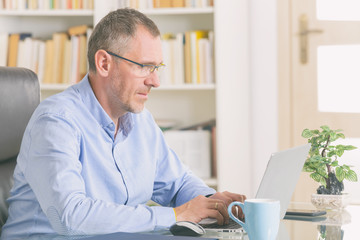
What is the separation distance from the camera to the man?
1.32m

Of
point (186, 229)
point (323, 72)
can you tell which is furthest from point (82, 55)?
point (186, 229)

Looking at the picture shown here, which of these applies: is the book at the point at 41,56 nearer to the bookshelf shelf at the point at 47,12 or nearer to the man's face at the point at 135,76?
the bookshelf shelf at the point at 47,12

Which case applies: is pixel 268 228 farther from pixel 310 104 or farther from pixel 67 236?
pixel 310 104

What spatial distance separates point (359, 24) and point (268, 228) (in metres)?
2.39

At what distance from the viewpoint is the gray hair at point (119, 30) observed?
1563mm

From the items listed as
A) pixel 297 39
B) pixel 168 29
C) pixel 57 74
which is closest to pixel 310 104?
pixel 297 39

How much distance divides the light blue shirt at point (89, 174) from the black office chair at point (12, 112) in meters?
0.12

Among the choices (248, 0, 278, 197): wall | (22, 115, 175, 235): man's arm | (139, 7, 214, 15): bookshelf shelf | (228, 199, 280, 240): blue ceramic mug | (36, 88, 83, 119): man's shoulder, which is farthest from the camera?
(248, 0, 278, 197): wall

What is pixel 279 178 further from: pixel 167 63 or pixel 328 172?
pixel 167 63

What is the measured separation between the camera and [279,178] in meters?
1.23

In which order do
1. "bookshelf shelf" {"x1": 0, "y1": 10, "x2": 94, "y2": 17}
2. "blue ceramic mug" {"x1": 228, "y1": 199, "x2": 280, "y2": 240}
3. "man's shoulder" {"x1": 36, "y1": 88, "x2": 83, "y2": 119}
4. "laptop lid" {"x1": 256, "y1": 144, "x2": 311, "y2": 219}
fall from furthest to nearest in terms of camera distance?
"bookshelf shelf" {"x1": 0, "y1": 10, "x2": 94, "y2": 17} → "man's shoulder" {"x1": 36, "y1": 88, "x2": 83, "y2": 119} → "laptop lid" {"x1": 256, "y1": 144, "x2": 311, "y2": 219} → "blue ceramic mug" {"x1": 228, "y1": 199, "x2": 280, "y2": 240}

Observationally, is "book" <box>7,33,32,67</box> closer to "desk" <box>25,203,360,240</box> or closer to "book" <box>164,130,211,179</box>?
"book" <box>164,130,211,179</box>

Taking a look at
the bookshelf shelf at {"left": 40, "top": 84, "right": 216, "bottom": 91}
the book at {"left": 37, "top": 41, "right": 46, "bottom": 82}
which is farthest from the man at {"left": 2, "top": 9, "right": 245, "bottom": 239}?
the book at {"left": 37, "top": 41, "right": 46, "bottom": 82}

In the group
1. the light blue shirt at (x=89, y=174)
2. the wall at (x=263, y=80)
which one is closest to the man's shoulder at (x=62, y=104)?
the light blue shirt at (x=89, y=174)
